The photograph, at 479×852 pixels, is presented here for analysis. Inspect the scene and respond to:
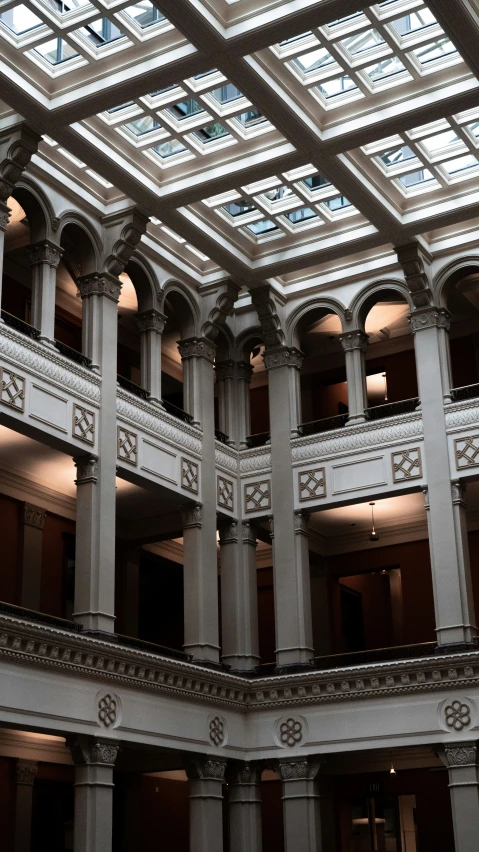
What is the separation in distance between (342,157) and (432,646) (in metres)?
9.21

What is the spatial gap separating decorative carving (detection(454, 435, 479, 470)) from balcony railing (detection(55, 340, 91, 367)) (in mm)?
7375

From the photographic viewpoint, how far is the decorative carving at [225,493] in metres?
24.3

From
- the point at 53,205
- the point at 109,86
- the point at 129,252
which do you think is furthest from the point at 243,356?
the point at 109,86

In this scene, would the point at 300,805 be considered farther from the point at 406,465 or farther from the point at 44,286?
the point at 44,286

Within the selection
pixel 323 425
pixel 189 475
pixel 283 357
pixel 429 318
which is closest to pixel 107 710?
pixel 189 475

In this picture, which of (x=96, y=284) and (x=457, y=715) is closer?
(x=457, y=715)

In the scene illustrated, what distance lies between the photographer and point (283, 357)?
25.3m

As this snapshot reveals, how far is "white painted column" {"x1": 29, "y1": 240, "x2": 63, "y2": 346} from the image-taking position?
20.0 m

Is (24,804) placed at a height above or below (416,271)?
below

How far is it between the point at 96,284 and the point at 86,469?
3615 mm

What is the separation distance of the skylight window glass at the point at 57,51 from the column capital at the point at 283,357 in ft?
28.0

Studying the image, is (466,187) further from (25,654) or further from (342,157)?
(25,654)

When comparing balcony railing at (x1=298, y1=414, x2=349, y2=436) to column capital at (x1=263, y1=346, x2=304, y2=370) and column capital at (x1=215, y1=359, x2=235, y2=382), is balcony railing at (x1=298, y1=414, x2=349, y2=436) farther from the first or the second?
column capital at (x1=215, y1=359, x2=235, y2=382)

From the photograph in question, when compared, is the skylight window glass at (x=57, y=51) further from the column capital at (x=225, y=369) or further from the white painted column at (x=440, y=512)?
the white painted column at (x=440, y=512)
